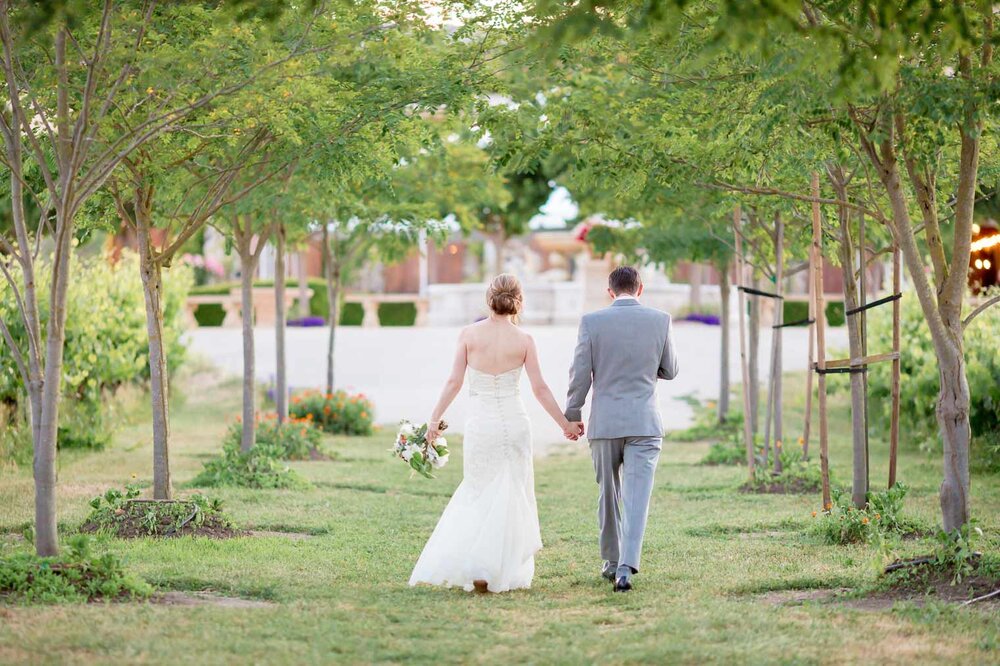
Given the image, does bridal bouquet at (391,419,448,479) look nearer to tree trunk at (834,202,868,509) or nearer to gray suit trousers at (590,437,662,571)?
gray suit trousers at (590,437,662,571)

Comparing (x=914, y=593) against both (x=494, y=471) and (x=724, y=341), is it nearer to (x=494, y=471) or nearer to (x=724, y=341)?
(x=494, y=471)

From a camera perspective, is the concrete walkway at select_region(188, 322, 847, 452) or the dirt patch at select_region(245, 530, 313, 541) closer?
the dirt patch at select_region(245, 530, 313, 541)

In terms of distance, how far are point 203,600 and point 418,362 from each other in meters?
17.3

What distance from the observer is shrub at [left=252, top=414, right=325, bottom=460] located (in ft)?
43.5

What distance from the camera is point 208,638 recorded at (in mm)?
5066

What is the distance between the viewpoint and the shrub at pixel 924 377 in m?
12.0

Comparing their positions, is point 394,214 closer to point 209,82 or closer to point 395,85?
point 395,85

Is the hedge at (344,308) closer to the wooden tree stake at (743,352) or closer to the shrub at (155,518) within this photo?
the wooden tree stake at (743,352)

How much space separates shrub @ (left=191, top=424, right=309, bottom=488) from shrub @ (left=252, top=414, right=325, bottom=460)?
5.71ft

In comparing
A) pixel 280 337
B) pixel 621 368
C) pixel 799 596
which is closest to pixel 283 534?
pixel 621 368

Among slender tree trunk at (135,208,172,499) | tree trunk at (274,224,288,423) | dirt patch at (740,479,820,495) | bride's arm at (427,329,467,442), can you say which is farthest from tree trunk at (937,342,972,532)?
tree trunk at (274,224,288,423)

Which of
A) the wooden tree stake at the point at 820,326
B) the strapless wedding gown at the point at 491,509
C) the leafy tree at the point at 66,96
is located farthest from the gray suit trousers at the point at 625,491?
the leafy tree at the point at 66,96

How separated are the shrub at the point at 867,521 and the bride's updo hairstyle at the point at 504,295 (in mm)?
2699

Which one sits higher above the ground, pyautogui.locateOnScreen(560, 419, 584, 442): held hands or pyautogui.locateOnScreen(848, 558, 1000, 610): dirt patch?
pyautogui.locateOnScreen(560, 419, 584, 442): held hands
